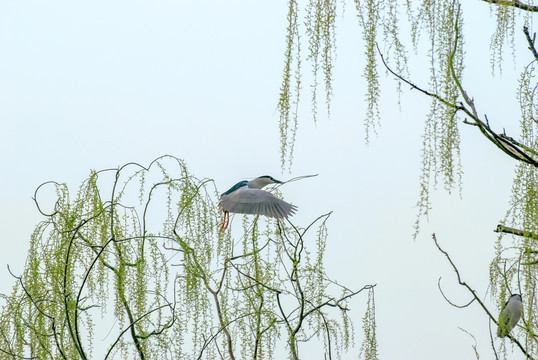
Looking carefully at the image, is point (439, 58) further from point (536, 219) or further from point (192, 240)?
point (192, 240)

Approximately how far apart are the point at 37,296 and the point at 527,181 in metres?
2.03

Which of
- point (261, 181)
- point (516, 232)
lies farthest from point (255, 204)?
point (516, 232)

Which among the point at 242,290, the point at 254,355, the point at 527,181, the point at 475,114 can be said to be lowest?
the point at 254,355

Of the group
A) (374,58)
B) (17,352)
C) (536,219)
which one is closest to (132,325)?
(17,352)

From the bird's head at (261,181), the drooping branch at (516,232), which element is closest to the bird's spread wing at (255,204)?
the bird's head at (261,181)

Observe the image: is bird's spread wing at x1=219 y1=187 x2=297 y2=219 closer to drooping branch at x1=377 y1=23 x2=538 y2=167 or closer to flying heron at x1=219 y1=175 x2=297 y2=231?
flying heron at x1=219 y1=175 x2=297 y2=231

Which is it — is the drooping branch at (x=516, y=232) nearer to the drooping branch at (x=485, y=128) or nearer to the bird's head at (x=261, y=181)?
the drooping branch at (x=485, y=128)

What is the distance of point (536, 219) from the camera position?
2727mm

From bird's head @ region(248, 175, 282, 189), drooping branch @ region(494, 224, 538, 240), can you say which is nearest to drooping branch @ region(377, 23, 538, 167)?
drooping branch @ region(494, 224, 538, 240)

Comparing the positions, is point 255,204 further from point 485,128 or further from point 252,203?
point 485,128

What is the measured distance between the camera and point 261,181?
5.66 m

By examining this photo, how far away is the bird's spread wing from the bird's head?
1.06 ft

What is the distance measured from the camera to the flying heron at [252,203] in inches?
173

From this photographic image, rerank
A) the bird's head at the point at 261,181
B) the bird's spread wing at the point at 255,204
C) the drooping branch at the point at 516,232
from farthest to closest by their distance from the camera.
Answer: the bird's head at the point at 261,181, the bird's spread wing at the point at 255,204, the drooping branch at the point at 516,232
